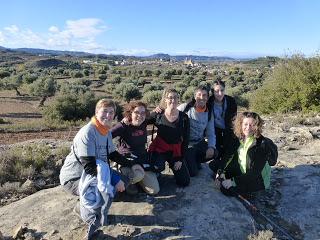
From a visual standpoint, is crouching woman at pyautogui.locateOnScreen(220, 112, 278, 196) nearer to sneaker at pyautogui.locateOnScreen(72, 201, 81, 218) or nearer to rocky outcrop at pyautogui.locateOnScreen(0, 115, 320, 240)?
rocky outcrop at pyautogui.locateOnScreen(0, 115, 320, 240)

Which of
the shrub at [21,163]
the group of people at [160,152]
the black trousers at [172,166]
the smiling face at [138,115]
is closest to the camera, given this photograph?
the group of people at [160,152]

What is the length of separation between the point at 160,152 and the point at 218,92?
1.51m

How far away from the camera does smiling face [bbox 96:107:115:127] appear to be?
205 inches

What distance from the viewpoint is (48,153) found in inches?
343

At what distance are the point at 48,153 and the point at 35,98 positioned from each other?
26.8 meters

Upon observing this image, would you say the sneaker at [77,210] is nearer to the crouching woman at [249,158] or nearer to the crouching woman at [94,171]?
the crouching woman at [94,171]

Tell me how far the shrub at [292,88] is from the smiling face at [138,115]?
1250cm

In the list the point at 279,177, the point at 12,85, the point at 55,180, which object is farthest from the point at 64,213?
the point at 12,85

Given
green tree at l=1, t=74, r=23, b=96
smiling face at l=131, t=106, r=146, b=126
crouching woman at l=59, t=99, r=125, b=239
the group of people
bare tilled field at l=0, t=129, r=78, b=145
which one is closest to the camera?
crouching woman at l=59, t=99, r=125, b=239

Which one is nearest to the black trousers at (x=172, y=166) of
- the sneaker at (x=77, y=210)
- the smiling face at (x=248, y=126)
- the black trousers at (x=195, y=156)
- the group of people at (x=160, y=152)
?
the group of people at (x=160, y=152)

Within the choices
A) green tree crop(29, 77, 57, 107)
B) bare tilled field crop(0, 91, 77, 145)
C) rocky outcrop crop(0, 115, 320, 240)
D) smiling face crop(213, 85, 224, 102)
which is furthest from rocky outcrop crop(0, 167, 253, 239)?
green tree crop(29, 77, 57, 107)

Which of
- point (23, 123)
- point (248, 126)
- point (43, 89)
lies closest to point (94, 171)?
point (248, 126)

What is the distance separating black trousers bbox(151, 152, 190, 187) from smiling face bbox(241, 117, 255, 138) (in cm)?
111

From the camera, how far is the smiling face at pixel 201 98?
6.68 metres
